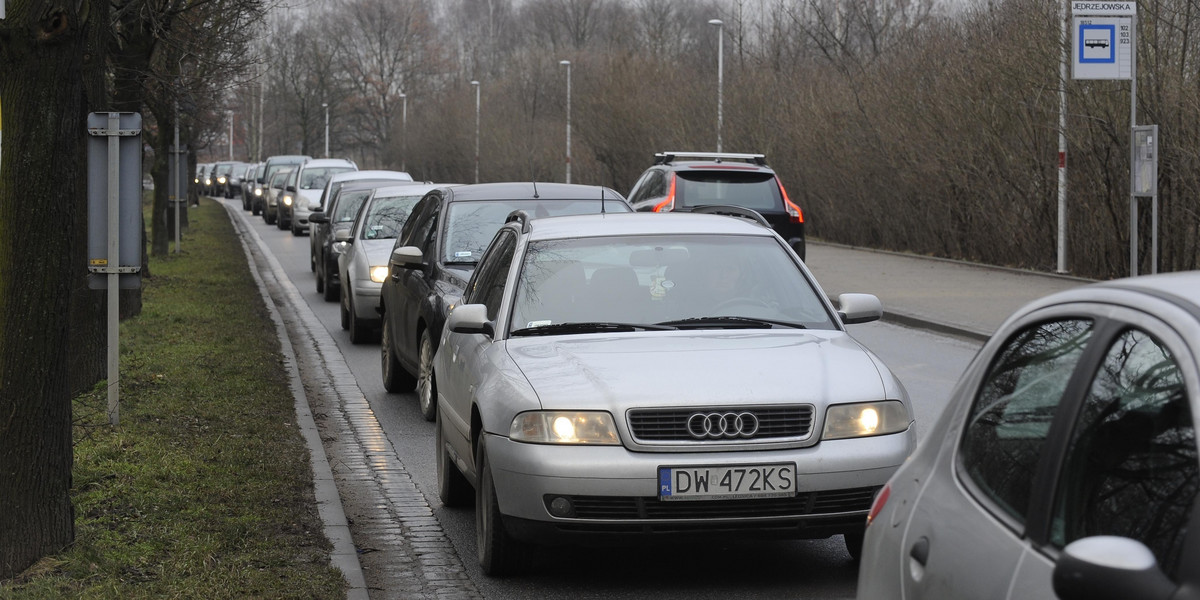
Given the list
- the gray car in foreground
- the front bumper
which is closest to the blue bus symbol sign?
the front bumper

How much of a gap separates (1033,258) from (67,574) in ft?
64.4

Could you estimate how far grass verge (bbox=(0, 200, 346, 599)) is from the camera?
591 cm

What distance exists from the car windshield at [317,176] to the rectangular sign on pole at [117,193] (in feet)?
99.8

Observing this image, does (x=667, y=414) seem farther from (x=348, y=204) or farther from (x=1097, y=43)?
(x=348, y=204)

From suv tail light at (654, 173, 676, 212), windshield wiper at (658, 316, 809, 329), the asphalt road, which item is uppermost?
suv tail light at (654, 173, 676, 212)

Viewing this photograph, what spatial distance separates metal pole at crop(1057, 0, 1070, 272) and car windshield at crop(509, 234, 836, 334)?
14.8m

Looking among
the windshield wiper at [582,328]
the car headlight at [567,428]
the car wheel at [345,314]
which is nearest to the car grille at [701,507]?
the car headlight at [567,428]

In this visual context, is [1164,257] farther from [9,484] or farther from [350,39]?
[350,39]

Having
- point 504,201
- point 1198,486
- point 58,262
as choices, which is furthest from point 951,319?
point 1198,486

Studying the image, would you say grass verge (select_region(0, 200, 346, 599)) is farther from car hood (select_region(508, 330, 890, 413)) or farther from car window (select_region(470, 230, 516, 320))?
car window (select_region(470, 230, 516, 320))

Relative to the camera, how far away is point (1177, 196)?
19.6 m

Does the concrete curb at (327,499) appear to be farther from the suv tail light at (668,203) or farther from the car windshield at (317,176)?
the car windshield at (317,176)

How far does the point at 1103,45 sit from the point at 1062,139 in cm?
458

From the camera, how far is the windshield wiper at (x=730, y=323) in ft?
22.7
